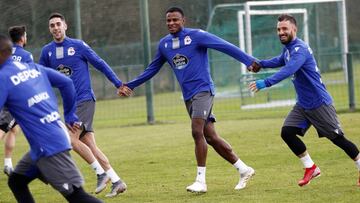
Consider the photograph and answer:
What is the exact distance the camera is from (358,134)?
15.2 m

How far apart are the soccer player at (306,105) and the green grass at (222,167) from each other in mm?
435

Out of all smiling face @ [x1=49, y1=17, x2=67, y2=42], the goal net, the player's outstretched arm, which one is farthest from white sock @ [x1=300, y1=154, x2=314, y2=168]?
the goal net

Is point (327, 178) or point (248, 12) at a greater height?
point (248, 12)

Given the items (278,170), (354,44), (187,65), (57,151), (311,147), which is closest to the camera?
(57,151)

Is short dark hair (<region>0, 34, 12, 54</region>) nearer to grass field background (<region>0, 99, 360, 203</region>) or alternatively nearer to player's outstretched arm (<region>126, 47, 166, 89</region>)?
grass field background (<region>0, 99, 360, 203</region>)

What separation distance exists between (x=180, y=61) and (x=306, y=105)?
163 centimetres

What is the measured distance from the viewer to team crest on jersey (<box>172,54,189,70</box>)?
415 inches

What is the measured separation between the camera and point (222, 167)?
12578mm

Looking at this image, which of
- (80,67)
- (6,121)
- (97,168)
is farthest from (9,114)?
(97,168)

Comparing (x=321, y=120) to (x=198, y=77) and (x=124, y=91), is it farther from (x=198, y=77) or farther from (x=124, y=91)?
(x=124, y=91)

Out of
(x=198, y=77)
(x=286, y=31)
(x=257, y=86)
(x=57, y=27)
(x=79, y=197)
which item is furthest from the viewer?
(x=57, y=27)

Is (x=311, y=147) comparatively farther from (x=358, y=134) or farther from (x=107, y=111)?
(x=107, y=111)

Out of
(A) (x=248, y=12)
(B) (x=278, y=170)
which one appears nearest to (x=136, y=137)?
(B) (x=278, y=170)

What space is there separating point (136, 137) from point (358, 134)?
A: 15.4 ft
